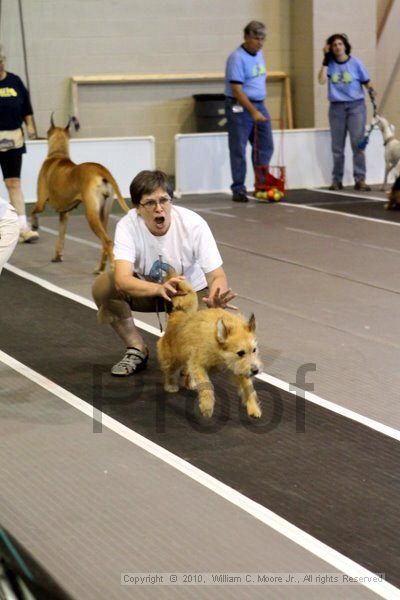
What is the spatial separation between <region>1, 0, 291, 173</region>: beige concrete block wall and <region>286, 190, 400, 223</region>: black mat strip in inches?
123

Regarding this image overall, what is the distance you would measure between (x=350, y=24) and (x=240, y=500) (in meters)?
11.4

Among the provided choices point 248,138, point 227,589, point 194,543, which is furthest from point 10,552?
point 248,138

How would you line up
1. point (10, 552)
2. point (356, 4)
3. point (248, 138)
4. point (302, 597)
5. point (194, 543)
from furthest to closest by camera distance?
point (356, 4)
point (248, 138)
point (194, 543)
point (302, 597)
point (10, 552)

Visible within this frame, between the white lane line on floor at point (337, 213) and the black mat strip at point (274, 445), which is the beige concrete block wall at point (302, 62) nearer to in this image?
the white lane line on floor at point (337, 213)

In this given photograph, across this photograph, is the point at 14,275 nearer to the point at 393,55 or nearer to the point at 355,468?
the point at 355,468

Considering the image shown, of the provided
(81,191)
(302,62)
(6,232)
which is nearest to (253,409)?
(6,232)

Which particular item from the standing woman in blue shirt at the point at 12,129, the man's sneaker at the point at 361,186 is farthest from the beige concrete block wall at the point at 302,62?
the standing woman in blue shirt at the point at 12,129

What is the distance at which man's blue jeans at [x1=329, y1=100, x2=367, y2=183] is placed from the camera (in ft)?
39.3

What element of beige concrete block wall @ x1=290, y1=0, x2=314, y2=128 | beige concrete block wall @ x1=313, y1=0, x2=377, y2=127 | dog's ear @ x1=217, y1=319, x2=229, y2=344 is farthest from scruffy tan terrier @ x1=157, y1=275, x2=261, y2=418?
beige concrete block wall @ x1=290, y1=0, x2=314, y2=128

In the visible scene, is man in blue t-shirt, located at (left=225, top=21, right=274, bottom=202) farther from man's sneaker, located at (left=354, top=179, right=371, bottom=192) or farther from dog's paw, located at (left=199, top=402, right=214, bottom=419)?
dog's paw, located at (left=199, top=402, right=214, bottom=419)

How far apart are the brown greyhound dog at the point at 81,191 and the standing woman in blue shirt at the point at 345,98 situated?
4492mm

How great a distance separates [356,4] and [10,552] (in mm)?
12878

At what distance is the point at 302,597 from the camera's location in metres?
2.94

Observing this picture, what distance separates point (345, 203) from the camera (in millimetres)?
11125
